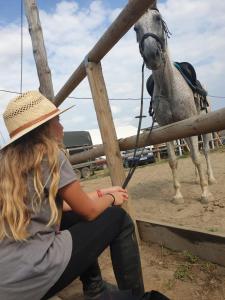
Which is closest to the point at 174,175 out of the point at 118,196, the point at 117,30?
the point at 117,30

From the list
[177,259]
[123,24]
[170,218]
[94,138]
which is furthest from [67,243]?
[94,138]

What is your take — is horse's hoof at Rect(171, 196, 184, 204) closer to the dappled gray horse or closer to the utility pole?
the dappled gray horse

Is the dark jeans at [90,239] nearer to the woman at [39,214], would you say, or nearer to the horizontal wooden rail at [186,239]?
the woman at [39,214]

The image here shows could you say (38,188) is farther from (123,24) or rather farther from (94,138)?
(94,138)

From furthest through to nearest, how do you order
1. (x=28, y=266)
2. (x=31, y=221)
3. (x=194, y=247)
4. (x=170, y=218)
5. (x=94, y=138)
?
(x=94, y=138)
(x=170, y=218)
(x=194, y=247)
(x=31, y=221)
(x=28, y=266)

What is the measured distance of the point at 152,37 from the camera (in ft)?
13.7

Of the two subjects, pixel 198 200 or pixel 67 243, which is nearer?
pixel 67 243

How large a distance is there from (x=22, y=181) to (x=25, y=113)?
0.34 m

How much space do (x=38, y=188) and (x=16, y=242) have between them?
10.4 inches

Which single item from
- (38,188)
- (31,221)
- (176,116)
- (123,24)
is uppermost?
(123,24)

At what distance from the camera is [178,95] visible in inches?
195

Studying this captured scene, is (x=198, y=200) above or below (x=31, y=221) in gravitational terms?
below

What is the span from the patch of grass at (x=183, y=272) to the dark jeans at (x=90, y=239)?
1.98ft

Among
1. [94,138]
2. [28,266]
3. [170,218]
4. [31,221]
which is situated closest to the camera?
[28,266]
